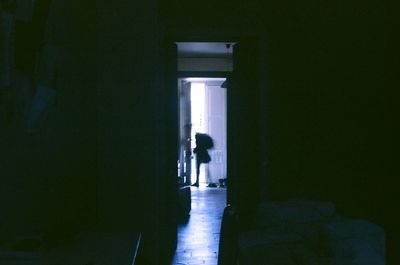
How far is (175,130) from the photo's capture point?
4848mm

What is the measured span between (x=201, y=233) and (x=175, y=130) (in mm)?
1567

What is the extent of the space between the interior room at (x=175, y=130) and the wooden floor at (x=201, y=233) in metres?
0.09

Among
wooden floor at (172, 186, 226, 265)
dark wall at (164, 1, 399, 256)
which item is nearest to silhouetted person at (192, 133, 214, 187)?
wooden floor at (172, 186, 226, 265)

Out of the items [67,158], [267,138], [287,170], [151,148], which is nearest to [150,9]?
[151,148]

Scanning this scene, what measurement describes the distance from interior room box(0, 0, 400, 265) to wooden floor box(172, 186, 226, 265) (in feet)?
0.28

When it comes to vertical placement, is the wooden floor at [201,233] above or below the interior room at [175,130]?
below

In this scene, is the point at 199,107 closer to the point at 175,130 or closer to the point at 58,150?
the point at 175,130

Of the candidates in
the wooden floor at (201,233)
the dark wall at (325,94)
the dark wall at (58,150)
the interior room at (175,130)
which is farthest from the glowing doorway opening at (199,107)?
the dark wall at (58,150)

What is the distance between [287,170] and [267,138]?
0.42 metres

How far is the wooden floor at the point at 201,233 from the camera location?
4.61 metres

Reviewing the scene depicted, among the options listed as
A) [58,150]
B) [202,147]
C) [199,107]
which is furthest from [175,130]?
[199,107]

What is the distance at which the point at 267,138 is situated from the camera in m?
4.52

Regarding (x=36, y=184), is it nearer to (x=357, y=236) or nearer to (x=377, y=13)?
(x=357, y=236)

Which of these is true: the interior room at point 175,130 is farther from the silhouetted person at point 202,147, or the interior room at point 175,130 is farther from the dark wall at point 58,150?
the silhouetted person at point 202,147
